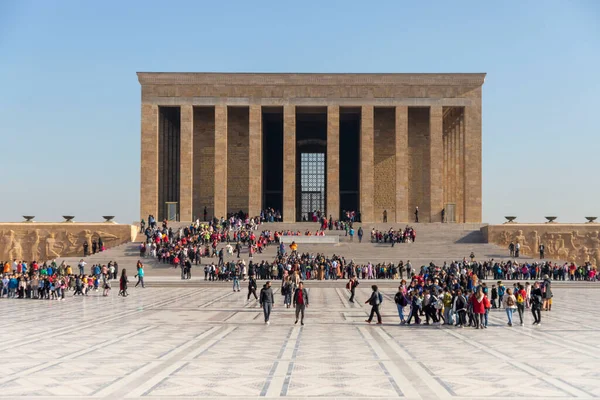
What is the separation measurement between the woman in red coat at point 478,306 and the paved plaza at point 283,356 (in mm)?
403

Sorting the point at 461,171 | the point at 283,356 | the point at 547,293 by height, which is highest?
the point at 461,171

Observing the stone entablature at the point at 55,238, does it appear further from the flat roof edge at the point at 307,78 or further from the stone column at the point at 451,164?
the stone column at the point at 451,164

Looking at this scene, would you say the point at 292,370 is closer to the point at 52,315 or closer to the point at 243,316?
the point at 243,316

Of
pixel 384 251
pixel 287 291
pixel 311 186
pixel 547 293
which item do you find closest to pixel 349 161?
pixel 311 186

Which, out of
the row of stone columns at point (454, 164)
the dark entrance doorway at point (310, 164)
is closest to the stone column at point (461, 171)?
the row of stone columns at point (454, 164)

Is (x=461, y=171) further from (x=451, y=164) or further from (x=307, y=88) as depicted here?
(x=307, y=88)

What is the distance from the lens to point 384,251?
36.5m

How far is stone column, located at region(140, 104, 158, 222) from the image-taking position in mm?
46250

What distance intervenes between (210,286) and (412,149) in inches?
1017

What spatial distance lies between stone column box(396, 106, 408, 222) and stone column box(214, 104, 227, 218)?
11.8 m

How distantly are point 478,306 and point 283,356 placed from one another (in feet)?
19.1

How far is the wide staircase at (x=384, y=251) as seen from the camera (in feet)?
113

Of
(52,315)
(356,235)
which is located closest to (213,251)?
(356,235)

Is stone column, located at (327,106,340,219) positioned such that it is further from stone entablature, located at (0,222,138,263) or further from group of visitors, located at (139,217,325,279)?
stone entablature, located at (0,222,138,263)
